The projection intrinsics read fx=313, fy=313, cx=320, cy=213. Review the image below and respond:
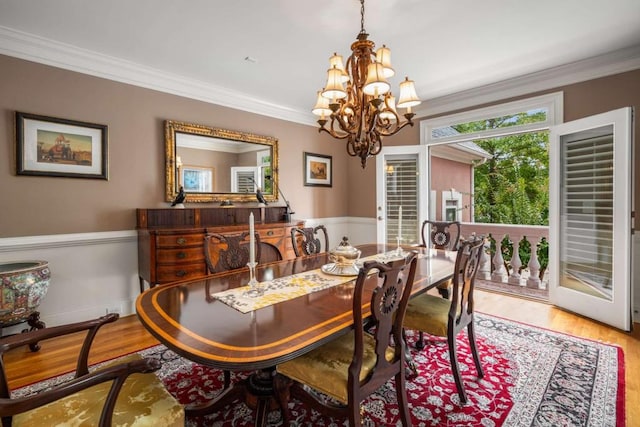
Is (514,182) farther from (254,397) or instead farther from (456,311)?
(254,397)

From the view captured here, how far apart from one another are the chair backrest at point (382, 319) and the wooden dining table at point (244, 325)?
0.26 ft

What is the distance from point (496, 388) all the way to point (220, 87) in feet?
12.8

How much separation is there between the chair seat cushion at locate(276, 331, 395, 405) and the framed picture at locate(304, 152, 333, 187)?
3.53 m

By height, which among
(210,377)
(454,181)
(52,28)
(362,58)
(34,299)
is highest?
(52,28)

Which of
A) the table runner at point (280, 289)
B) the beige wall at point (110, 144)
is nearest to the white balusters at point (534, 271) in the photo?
the table runner at point (280, 289)

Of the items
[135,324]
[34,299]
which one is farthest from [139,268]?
[34,299]

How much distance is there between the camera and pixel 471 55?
3.08m

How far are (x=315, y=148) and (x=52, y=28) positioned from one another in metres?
3.27

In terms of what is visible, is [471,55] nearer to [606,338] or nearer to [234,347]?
[606,338]

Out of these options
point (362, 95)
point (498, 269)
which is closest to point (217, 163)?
point (362, 95)

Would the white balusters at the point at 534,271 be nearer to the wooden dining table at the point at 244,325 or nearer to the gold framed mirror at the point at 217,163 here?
the wooden dining table at the point at 244,325

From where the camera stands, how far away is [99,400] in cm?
116

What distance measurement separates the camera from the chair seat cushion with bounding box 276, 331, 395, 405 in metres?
1.33

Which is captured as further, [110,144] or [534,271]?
[534,271]
